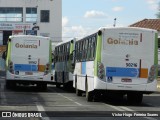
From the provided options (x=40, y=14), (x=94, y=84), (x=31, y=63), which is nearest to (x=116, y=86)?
(x=94, y=84)

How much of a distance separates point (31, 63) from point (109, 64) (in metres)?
9.62

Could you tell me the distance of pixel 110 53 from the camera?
2066 cm

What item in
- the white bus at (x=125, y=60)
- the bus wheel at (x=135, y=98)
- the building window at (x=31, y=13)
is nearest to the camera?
the white bus at (x=125, y=60)

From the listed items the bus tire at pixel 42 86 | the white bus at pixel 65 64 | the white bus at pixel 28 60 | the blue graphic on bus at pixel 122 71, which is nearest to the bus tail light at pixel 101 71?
the blue graphic on bus at pixel 122 71

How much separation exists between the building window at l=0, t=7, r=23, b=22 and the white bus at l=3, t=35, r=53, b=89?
69.6 meters

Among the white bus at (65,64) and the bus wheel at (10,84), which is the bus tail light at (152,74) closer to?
the white bus at (65,64)

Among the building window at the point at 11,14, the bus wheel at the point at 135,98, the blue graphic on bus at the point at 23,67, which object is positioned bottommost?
the bus wheel at the point at 135,98

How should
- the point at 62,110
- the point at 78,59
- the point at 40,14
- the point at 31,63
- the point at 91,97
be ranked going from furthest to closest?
the point at 40,14 < the point at 31,63 < the point at 78,59 < the point at 91,97 < the point at 62,110

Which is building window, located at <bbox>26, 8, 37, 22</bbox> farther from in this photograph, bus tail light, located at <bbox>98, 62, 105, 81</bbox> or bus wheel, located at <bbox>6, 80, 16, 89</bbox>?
bus tail light, located at <bbox>98, 62, 105, 81</bbox>

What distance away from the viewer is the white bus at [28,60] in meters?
29.3

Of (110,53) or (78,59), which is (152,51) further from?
(78,59)

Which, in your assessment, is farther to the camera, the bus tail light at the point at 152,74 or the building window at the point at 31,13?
the building window at the point at 31,13

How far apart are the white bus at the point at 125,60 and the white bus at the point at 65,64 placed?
8.16 m

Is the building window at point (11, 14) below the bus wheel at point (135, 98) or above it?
above
